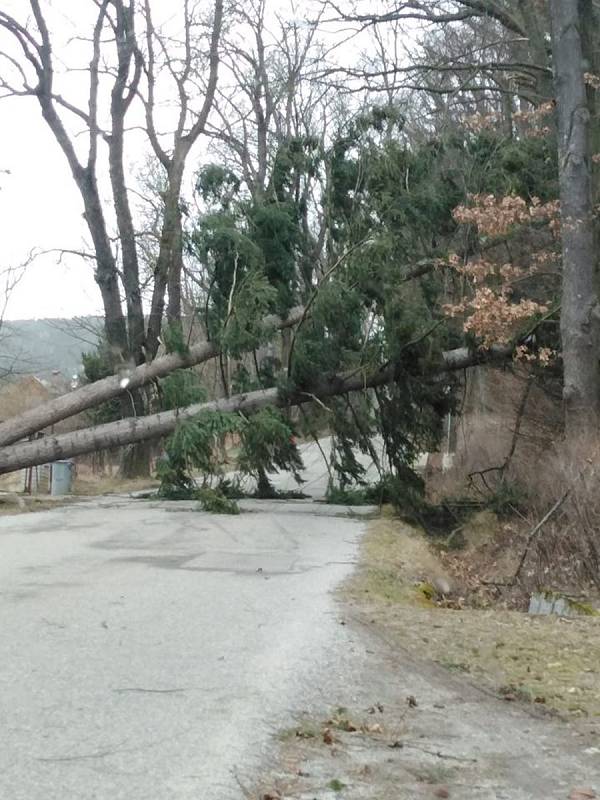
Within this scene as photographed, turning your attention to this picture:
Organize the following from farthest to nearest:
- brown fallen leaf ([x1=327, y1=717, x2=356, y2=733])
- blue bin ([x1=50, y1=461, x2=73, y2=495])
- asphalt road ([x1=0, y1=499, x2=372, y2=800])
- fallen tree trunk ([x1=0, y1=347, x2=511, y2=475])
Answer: blue bin ([x1=50, y1=461, x2=73, y2=495]) < fallen tree trunk ([x1=0, y1=347, x2=511, y2=475]) < brown fallen leaf ([x1=327, y1=717, x2=356, y2=733]) < asphalt road ([x1=0, y1=499, x2=372, y2=800])

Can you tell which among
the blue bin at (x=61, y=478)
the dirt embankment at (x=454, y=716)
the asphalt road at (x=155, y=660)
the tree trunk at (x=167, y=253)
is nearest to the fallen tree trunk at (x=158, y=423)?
the tree trunk at (x=167, y=253)

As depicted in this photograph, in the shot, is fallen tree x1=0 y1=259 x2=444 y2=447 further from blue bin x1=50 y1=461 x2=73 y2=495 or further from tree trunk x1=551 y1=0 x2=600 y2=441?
blue bin x1=50 y1=461 x2=73 y2=495

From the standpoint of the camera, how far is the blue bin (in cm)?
2505

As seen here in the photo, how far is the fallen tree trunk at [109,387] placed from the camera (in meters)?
20.2

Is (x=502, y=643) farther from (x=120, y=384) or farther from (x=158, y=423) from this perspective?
(x=120, y=384)

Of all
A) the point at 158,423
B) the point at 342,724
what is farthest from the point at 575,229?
the point at 342,724

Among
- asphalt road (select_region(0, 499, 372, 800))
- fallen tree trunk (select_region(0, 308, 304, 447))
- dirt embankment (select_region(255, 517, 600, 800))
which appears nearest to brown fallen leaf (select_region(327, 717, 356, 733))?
dirt embankment (select_region(255, 517, 600, 800))

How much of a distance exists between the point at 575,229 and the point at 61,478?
46.5 ft

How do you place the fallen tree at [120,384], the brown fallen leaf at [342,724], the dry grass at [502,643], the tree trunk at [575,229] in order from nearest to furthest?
1. the brown fallen leaf at [342,724]
2. the dry grass at [502,643]
3. the tree trunk at [575,229]
4. the fallen tree at [120,384]

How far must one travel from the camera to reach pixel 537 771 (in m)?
4.82

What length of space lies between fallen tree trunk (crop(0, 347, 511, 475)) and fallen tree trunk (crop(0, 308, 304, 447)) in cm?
48

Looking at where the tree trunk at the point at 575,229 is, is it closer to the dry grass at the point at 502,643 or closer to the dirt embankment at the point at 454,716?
the dry grass at the point at 502,643

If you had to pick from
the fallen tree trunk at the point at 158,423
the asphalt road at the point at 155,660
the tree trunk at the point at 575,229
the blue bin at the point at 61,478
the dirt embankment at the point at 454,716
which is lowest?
the dirt embankment at the point at 454,716

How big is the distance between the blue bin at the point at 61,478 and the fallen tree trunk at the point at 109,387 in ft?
13.8
